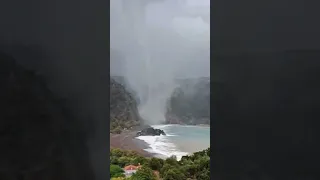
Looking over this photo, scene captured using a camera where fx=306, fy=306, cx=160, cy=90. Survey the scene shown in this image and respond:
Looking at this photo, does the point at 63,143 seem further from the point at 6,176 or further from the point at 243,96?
the point at 243,96

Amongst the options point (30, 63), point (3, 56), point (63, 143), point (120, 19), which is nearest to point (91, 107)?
point (63, 143)

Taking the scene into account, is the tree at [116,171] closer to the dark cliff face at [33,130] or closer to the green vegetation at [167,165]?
the green vegetation at [167,165]

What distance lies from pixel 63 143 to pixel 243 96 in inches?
42.2

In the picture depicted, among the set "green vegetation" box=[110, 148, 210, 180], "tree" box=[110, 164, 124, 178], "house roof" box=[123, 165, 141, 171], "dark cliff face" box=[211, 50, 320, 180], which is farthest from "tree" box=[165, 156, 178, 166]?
"dark cliff face" box=[211, 50, 320, 180]

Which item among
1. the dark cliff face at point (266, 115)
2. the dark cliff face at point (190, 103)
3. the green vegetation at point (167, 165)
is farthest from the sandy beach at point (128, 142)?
the dark cliff face at point (266, 115)

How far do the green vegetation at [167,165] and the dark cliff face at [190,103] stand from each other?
27cm

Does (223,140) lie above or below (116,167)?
above

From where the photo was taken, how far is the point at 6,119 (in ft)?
5.81

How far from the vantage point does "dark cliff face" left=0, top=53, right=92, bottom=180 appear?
→ 5.81ft

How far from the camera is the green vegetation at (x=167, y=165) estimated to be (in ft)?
7.66

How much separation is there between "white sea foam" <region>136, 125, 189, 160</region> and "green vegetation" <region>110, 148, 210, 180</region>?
0.04 m

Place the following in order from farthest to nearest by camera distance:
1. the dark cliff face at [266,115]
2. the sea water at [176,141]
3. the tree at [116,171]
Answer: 1. the sea water at [176,141]
2. the tree at [116,171]
3. the dark cliff face at [266,115]

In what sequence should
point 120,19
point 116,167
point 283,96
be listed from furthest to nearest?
point 120,19 < point 116,167 < point 283,96

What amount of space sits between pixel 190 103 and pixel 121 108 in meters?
0.56
